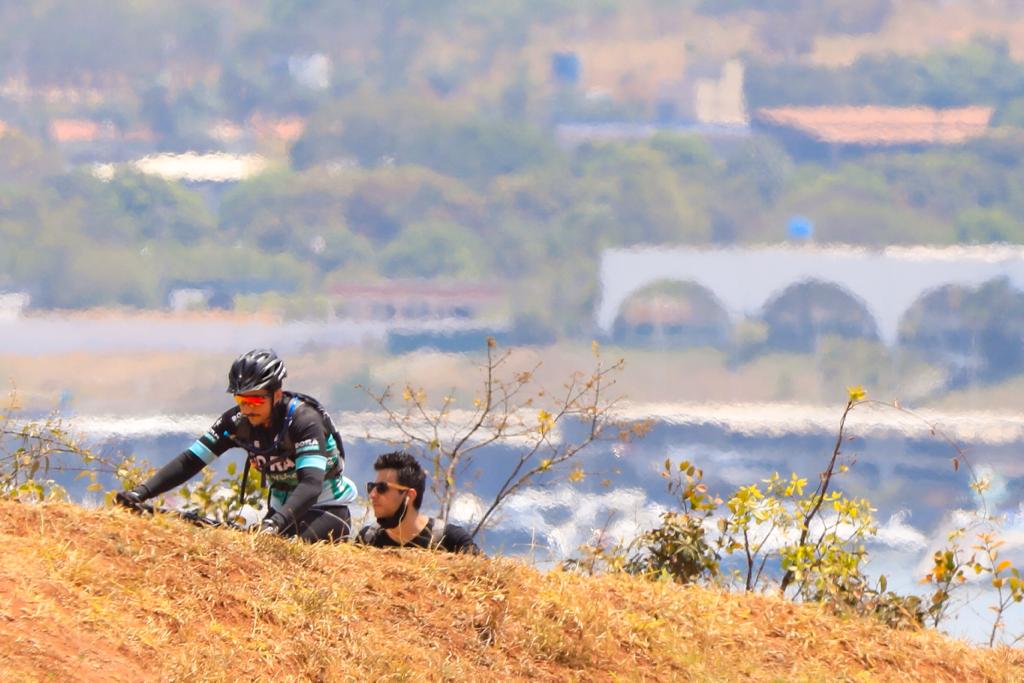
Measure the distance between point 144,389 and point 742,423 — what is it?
2861cm

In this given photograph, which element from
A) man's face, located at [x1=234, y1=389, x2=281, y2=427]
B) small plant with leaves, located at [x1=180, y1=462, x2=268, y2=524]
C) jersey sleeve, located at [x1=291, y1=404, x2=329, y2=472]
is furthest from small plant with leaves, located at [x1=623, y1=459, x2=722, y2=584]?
man's face, located at [x1=234, y1=389, x2=281, y2=427]

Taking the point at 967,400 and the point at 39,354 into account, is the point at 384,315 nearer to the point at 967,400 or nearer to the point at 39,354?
the point at 39,354

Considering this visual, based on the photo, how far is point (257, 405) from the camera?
27.9 feet

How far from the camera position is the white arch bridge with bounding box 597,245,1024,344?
3425 inches

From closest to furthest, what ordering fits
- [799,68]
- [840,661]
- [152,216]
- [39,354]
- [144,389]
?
[840,661] → [144,389] → [39,354] → [152,216] → [799,68]

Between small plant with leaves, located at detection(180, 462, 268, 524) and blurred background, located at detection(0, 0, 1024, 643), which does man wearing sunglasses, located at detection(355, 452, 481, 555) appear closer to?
small plant with leaves, located at detection(180, 462, 268, 524)

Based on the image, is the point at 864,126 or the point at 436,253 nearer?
the point at 436,253

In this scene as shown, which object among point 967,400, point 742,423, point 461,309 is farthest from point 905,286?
point 461,309

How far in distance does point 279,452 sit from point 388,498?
0.72 m

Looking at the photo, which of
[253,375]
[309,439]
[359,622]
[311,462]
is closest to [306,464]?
[311,462]

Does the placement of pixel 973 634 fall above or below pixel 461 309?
below

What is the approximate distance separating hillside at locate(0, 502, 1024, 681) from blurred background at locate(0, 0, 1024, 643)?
55845 mm

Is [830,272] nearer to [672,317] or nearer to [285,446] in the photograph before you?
[672,317]

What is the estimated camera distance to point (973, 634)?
989cm
